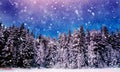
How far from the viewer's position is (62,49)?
5341 cm

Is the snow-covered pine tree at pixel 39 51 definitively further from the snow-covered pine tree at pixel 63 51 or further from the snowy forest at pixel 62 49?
the snow-covered pine tree at pixel 63 51

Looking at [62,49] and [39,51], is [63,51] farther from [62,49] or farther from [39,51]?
[39,51]

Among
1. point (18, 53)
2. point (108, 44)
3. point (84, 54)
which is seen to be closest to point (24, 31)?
point (18, 53)

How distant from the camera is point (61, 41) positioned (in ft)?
179

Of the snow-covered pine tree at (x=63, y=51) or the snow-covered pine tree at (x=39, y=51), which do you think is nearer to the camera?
the snow-covered pine tree at (x=63, y=51)

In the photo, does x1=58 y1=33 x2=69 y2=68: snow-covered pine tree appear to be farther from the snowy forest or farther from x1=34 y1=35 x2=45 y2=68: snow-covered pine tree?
x1=34 y1=35 x2=45 y2=68: snow-covered pine tree

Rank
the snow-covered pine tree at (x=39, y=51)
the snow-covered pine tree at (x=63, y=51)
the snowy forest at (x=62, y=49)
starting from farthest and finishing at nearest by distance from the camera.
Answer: the snow-covered pine tree at (x=39, y=51)
the snow-covered pine tree at (x=63, y=51)
the snowy forest at (x=62, y=49)

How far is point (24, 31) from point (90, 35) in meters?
14.8

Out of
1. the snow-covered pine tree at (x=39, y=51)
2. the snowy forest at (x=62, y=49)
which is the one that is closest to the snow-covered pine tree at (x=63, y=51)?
the snowy forest at (x=62, y=49)

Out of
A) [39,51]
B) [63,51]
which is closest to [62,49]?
[63,51]

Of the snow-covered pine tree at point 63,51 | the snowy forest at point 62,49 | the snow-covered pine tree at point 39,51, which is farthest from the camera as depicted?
the snow-covered pine tree at point 39,51

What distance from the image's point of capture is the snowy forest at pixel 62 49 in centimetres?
3583

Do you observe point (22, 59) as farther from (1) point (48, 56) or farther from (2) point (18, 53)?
(1) point (48, 56)

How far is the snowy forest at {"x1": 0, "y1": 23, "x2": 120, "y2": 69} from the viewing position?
35834 millimetres
